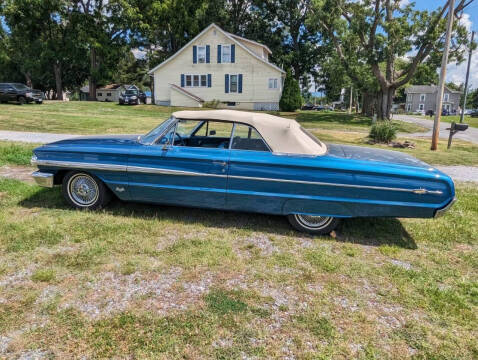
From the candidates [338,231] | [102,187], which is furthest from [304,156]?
[102,187]

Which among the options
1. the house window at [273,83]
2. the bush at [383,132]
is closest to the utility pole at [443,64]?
the bush at [383,132]

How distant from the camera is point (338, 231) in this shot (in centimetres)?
433

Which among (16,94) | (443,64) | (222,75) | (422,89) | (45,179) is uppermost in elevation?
(422,89)

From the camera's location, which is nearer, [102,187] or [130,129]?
[102,187]

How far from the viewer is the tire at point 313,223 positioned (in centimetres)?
412

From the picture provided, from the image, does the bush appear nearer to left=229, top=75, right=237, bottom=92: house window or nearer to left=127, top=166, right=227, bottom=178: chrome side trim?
left=127, top=166, right=227, bottom=178: chrome side trim

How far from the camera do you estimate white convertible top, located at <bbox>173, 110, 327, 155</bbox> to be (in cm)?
409

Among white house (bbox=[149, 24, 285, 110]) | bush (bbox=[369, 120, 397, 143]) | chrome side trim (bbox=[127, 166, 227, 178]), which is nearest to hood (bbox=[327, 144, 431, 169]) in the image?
chrome side trim (bbox=[127, 166, 227, 178])

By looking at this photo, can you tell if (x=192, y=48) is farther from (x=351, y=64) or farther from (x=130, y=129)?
(x=130, y=129)

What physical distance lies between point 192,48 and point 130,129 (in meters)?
19.4

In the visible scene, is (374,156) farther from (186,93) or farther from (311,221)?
(186,93)

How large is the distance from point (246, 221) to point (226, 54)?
2798cm

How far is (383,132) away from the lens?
1356cm

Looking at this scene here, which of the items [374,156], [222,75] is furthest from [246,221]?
[222,75]
